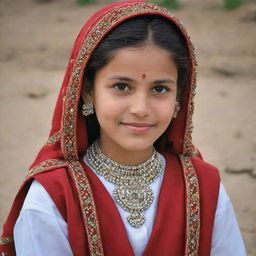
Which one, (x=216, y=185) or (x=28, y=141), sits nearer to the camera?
(x=216, y=185)

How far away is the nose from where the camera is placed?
6.27ft

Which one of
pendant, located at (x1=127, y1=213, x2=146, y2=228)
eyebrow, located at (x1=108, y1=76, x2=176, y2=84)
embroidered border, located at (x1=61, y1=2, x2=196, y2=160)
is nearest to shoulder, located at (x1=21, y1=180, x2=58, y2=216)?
embroidered border, located at (x1=61, y1=2, x2=196, y2=160)

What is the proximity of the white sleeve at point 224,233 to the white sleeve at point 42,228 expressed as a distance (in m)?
0.67

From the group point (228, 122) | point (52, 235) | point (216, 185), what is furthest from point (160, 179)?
point (228, 122)

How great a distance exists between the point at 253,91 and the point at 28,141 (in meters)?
2.93

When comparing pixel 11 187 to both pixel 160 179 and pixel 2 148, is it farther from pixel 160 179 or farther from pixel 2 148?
pixel 160 179

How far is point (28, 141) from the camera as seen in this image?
5188 millimetres

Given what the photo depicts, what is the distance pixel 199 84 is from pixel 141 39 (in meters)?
4.59

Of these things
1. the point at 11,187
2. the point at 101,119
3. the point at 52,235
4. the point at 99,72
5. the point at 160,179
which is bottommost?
the point at 11,187

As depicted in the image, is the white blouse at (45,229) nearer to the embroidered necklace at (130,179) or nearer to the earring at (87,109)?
the embroidered necklace at (130,179)

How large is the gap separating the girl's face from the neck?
0.36ft

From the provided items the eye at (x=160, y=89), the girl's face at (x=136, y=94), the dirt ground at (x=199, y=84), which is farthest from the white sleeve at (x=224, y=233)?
the dirt ground at (x=199, y=84)

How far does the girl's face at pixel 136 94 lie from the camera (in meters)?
1.93

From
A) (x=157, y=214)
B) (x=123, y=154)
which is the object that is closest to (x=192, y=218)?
(x=157, y=214)
